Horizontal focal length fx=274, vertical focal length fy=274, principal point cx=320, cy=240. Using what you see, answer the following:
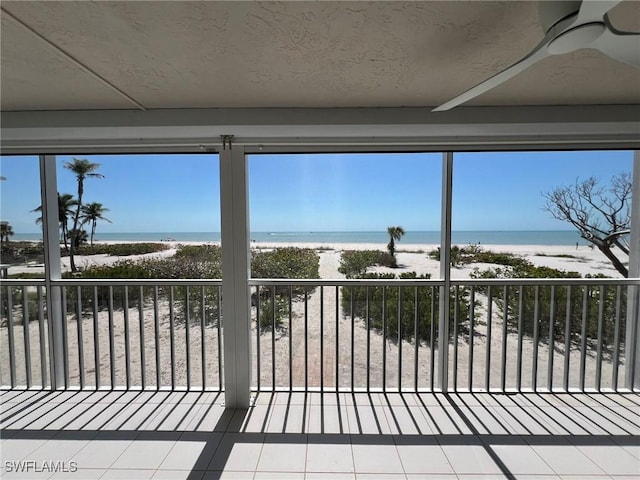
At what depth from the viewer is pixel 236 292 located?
220cm

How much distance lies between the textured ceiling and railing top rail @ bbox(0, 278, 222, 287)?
1.37 m

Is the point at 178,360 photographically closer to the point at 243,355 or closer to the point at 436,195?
the point at 243,355

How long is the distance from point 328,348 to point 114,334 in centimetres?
199

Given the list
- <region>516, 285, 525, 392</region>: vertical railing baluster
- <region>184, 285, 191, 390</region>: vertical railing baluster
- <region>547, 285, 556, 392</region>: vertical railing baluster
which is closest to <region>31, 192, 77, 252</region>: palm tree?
<region>184, 285, 191, 390</region>: vertical railing baluster

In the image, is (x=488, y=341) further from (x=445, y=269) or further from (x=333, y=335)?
(x=333, y=335)

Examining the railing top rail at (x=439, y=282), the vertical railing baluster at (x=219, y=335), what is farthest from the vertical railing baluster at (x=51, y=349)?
the railing top rail at (x=439, y=282)

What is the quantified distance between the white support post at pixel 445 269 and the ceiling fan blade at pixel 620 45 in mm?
1252

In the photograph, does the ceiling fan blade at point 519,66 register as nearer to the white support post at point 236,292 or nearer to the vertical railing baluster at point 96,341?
the white support post at point 236,292

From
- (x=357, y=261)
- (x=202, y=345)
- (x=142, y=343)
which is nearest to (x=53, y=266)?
(x=142, y=343)

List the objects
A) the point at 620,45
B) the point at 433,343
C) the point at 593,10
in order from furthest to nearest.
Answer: the point at 433,343
the point at 620,45
the point at 593,10

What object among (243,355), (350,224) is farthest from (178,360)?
(350,224)

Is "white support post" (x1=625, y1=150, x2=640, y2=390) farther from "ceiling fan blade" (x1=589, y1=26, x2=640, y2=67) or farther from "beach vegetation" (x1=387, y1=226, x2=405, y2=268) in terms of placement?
"ceiling fan blade" (x1=589, y1=26, x2=640, y2=67)

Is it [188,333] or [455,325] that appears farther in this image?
[188,333]

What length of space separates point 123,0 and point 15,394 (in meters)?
3.19
